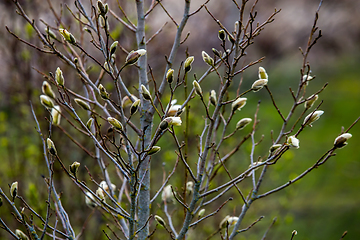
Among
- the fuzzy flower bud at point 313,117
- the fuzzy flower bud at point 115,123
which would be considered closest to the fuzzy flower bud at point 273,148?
the fuzzy flower bud at point 313,117

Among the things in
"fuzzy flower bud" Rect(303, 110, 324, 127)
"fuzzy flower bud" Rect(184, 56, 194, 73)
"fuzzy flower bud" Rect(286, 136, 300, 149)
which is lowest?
"fuzzy flower bud" Rect(286, 136, 300, 149)

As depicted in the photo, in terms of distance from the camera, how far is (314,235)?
4809mm

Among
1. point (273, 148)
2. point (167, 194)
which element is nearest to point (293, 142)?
point (273, 148)

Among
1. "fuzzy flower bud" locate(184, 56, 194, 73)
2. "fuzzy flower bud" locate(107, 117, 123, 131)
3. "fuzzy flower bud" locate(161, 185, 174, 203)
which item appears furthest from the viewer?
"fuzzy flower bud" locate(161, 185, 174, 203)

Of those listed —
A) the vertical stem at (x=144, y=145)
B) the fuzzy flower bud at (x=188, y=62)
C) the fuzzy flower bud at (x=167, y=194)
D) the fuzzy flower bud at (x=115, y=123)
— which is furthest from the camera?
the fuzzy flower bud at (x=167, y=194)

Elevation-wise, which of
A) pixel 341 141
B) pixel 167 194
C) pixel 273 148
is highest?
pixel 167 194

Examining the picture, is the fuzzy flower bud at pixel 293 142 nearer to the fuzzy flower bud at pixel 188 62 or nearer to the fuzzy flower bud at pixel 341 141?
the fuzzy flower bud at pixel 341 141

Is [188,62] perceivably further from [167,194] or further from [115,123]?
[167,194]

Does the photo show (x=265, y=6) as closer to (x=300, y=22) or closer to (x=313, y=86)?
(x=300, y=22)

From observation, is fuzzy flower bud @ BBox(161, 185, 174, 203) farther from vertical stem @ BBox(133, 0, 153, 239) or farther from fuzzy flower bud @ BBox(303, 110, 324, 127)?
fuzzy flower bud @ BBox(303, 110, 324, 127)

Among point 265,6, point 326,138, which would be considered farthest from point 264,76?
point 265,6

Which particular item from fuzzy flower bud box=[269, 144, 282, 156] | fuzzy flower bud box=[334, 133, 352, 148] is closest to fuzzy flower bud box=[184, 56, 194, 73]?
fuzzy flower bud box=[269, 144, 282, 156]

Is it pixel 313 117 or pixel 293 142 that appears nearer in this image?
pixel 293 142

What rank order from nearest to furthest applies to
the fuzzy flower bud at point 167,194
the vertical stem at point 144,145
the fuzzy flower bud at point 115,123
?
1. the fuzzy flower bud at point 115,123
2. the vertical stem at point 144,145
3. the fuzzy flower bud at point 167,194
